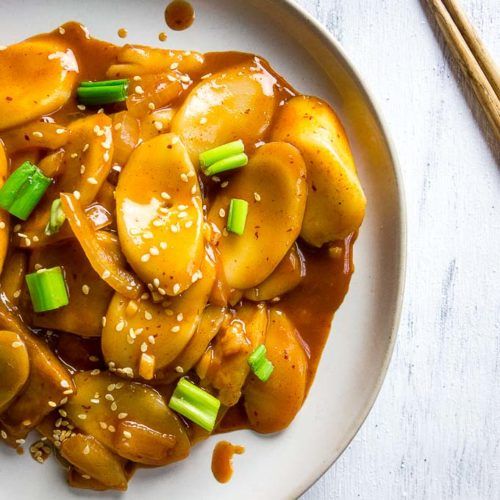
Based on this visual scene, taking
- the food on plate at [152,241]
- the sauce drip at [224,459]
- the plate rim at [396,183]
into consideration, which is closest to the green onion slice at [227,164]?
the food on plate at [152,241]

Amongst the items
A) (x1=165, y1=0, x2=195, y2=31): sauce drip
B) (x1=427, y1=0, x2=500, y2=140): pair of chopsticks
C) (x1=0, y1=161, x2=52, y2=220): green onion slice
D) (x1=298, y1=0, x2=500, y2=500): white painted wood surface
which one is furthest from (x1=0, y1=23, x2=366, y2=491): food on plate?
(x1=427, y1=0, x2=500, y2=140): pair of chopsticks

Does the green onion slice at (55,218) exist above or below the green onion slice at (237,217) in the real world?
below

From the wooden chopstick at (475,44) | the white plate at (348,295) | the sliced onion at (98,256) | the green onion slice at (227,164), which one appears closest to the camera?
the sliced onion at (98,256)

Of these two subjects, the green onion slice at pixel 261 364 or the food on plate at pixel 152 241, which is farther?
the green onion slice at pixel 261 364

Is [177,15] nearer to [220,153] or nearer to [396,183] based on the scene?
[220,153]

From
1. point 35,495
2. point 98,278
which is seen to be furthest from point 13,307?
point 35,495

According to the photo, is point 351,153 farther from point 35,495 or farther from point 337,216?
point 35,495

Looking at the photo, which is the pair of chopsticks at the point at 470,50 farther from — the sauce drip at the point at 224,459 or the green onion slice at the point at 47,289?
the green onion slice at the point at 47,289
